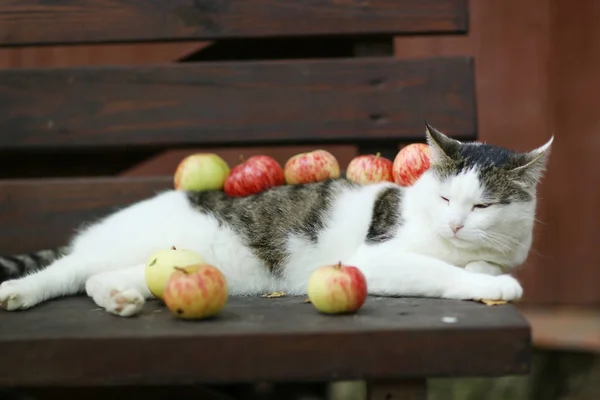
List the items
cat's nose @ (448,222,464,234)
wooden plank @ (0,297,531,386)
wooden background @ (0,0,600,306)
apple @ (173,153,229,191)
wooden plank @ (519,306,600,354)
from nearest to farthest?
1. wooden plank @ (0,297,531,386)
2. cat's nose @ (448,222,464,234)
3. apple @ (173,153,229,191)
4. wooden plank @ (519,306,600,354)
5. wooden background @ (0,0,600,306)

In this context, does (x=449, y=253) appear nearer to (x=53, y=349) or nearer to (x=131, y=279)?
(x=131, y=279)

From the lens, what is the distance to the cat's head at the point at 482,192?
5.22 ft

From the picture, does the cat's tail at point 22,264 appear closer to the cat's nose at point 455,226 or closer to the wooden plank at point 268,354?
the wooden plank at point 268,354

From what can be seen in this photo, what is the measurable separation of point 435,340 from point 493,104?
7.26ft

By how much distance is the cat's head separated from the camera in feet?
5.22

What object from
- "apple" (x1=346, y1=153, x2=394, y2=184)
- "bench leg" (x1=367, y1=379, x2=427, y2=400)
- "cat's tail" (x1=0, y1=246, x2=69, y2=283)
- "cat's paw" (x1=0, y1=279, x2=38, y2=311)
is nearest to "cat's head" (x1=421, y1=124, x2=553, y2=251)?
"apple" (x1=346, y1=153, x2=394, y2=184)

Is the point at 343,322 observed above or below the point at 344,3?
below

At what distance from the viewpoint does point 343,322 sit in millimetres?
1303

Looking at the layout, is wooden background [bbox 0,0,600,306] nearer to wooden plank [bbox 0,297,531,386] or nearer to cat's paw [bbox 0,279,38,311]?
cat's paw [bbox 0,279,38,311]

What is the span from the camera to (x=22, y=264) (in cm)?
197

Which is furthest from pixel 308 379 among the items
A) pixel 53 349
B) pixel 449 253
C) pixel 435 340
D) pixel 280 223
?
pixel 280 223

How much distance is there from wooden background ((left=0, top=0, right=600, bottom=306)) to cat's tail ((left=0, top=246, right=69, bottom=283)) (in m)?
1.19

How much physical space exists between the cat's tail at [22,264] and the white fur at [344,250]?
0.41 ft

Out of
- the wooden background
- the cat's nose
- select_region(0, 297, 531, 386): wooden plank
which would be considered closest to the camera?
select_region(0, 297, 531, 386): wooden plank
